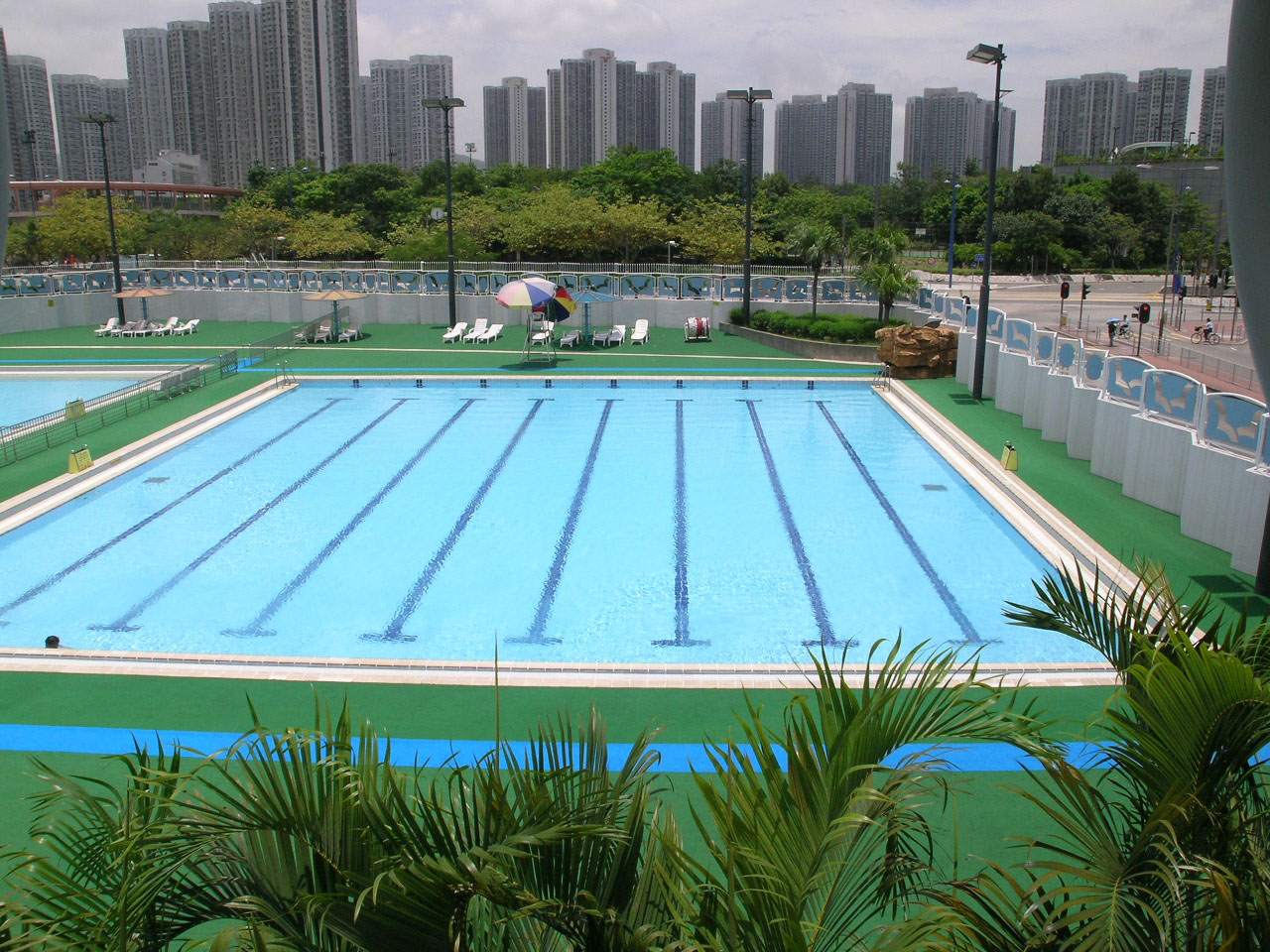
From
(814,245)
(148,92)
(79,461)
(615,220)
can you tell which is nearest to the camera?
(79,461)

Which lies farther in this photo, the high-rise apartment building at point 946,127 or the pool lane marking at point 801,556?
the high-rise apartment building at point 946,127

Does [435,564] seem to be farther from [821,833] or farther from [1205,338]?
[1205,338]

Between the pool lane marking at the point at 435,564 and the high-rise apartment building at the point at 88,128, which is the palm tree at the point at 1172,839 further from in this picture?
the high-rise apartment building at the point at 88,128

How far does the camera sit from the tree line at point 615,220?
127 feet

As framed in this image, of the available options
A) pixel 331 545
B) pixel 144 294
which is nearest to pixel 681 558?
pixel 331 545

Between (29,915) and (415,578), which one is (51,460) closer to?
(415,578)

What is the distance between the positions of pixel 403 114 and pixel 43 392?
130248 mm

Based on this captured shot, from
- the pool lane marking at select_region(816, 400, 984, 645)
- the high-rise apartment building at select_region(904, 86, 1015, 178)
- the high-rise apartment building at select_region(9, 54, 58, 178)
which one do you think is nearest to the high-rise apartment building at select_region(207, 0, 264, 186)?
the high-rise apartment building at select_region(9, 54, 58, 178)

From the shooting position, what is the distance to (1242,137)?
10.9 feet

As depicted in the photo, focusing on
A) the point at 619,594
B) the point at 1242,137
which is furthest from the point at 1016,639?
the point at 1242,137

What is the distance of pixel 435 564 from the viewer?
39.2ft

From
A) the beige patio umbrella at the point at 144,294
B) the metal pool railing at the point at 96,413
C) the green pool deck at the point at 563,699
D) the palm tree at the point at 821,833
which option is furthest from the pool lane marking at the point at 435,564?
the beige patio umbrella at the point at 144,294

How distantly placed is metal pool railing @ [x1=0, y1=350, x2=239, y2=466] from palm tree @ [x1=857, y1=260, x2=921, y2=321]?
15995 millimetres

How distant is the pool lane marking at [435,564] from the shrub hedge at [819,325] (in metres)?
11.9
